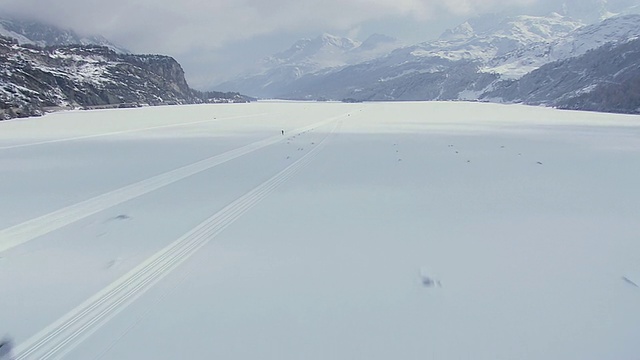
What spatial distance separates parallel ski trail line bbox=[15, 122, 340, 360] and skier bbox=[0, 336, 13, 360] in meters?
0.08

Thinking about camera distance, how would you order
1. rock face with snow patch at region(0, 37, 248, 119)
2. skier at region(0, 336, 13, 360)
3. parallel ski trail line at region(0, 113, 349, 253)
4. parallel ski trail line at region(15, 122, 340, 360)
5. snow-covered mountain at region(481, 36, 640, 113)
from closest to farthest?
skier at region(0, 336, 13, 360) < parallel ski trail line at region(15, 122, 340, 360) < parallel ski trail line at region(0, 113, 349, 253) < rock face with snow patch at region(0, 37, 248, 119) < snow-covered mountain at region(481, 36, 640, 113)

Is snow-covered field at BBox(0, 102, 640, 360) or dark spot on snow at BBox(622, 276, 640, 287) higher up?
snow-covered field at BBox(0, 102, 640, 360)

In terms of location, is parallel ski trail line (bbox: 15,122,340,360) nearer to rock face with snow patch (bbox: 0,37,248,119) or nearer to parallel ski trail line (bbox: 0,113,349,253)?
parallel ski trail line (bbox: 0,113,349,253)

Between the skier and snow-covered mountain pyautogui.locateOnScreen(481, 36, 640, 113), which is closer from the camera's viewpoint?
the skier

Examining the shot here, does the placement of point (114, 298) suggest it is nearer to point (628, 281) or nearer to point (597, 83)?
point (628, 281)

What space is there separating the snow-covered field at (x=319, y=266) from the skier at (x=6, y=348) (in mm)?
58

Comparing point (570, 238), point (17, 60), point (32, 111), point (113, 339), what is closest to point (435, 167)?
point (570, 238)

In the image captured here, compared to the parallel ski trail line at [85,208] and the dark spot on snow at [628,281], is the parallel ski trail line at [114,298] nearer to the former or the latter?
the parallel ski trail line at [85,208]

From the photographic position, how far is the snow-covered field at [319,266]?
13.9 ft

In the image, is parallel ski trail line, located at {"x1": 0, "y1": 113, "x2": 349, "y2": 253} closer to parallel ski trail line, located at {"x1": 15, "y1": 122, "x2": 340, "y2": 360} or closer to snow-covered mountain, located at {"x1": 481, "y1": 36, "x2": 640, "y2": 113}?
parallel ski trail line, located at {"x1": 15, "y1": 122, "x2": 340, "y2": 360}

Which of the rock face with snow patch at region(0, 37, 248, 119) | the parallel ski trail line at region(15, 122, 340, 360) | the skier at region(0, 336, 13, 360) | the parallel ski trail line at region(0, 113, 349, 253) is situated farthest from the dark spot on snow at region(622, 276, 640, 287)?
the rock face with snow patch at region(0, 37, 248, 119)

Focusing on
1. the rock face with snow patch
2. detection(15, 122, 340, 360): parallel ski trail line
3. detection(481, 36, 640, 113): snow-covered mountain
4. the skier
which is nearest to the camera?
the skier

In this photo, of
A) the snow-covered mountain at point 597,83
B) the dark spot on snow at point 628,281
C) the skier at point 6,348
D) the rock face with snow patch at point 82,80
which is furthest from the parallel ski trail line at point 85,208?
the snow-covered mountain at point 597,83

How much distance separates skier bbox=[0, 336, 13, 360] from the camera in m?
4.00
